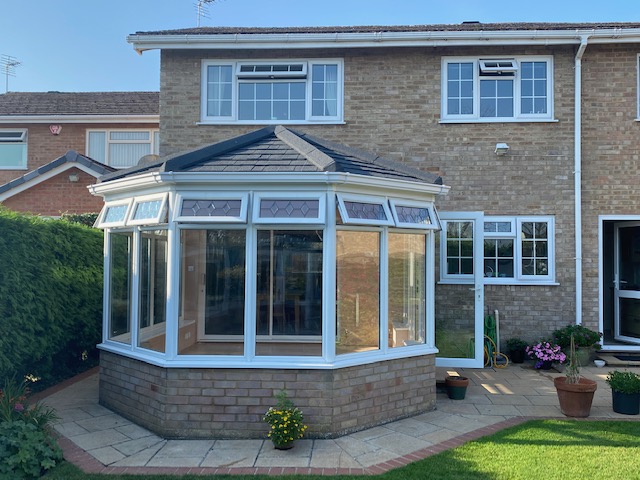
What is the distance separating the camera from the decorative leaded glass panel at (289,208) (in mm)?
5969

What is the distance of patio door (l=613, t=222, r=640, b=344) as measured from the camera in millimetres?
10859

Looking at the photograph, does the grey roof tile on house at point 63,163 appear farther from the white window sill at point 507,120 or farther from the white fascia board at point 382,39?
the white window sill at point 507,120

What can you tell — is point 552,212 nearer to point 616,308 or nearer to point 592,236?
point 592,236

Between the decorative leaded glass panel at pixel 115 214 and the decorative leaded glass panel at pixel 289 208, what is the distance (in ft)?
7.30

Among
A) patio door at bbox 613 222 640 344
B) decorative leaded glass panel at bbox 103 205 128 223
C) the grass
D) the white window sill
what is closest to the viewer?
the grass

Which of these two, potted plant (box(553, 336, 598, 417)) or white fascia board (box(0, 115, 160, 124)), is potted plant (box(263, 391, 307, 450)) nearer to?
potted plant (box(553, 336, 598, 417))

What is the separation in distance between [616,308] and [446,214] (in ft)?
18.1

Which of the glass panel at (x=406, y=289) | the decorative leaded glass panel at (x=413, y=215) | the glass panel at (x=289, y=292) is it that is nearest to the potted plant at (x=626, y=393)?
the glass panel at (x=406, y=289)

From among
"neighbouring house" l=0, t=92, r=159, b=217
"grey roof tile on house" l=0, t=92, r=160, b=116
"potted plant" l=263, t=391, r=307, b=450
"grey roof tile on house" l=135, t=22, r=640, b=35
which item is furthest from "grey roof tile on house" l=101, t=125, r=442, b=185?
"grey roof tile on house" l=0, t=92, r=160, b=116

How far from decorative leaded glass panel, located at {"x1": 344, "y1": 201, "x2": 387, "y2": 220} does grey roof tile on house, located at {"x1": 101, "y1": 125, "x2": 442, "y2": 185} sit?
39 centimetres

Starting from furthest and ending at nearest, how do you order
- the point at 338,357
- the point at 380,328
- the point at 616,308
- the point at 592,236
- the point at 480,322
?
1. the point at 616,308
2. the point at 592,236
3. the point at 480,322
4. the point at 380,328
5. the point at 338,357

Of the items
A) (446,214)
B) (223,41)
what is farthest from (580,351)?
(223,41)

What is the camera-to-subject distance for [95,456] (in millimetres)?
5375

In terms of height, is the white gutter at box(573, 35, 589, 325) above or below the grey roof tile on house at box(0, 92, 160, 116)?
below
